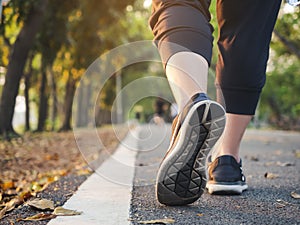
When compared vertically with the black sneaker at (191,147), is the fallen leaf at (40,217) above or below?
below

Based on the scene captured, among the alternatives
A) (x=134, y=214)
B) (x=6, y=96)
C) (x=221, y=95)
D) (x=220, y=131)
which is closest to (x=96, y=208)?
(x=134, y=214)

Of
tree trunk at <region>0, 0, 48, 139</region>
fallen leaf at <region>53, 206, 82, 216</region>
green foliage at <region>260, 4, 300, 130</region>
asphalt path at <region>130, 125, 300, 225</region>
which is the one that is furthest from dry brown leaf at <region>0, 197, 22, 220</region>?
green foliage at <region>260, 4, 300, 130</region>

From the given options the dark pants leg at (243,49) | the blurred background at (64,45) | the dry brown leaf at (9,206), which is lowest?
the dry brown leaf at (9,206)

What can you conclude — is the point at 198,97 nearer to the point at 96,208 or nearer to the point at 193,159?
the point at 193,159

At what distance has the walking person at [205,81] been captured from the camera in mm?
2043

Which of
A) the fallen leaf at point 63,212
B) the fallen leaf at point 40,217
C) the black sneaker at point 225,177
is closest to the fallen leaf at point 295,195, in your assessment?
the black sneaker at point 225,177

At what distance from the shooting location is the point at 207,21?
2320mm

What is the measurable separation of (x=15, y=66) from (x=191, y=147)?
29.4 ft

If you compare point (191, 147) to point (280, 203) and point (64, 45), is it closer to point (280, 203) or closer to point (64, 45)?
point (280, 203)

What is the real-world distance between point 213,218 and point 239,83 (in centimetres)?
85

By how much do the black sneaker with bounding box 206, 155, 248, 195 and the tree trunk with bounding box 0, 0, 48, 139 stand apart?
8.21 m

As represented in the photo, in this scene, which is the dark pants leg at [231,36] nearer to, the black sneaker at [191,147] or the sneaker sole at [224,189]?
the black sneaker at [191,147]

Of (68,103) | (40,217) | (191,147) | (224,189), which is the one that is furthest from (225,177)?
(68,103)

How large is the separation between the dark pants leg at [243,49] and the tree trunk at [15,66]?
819 cm
